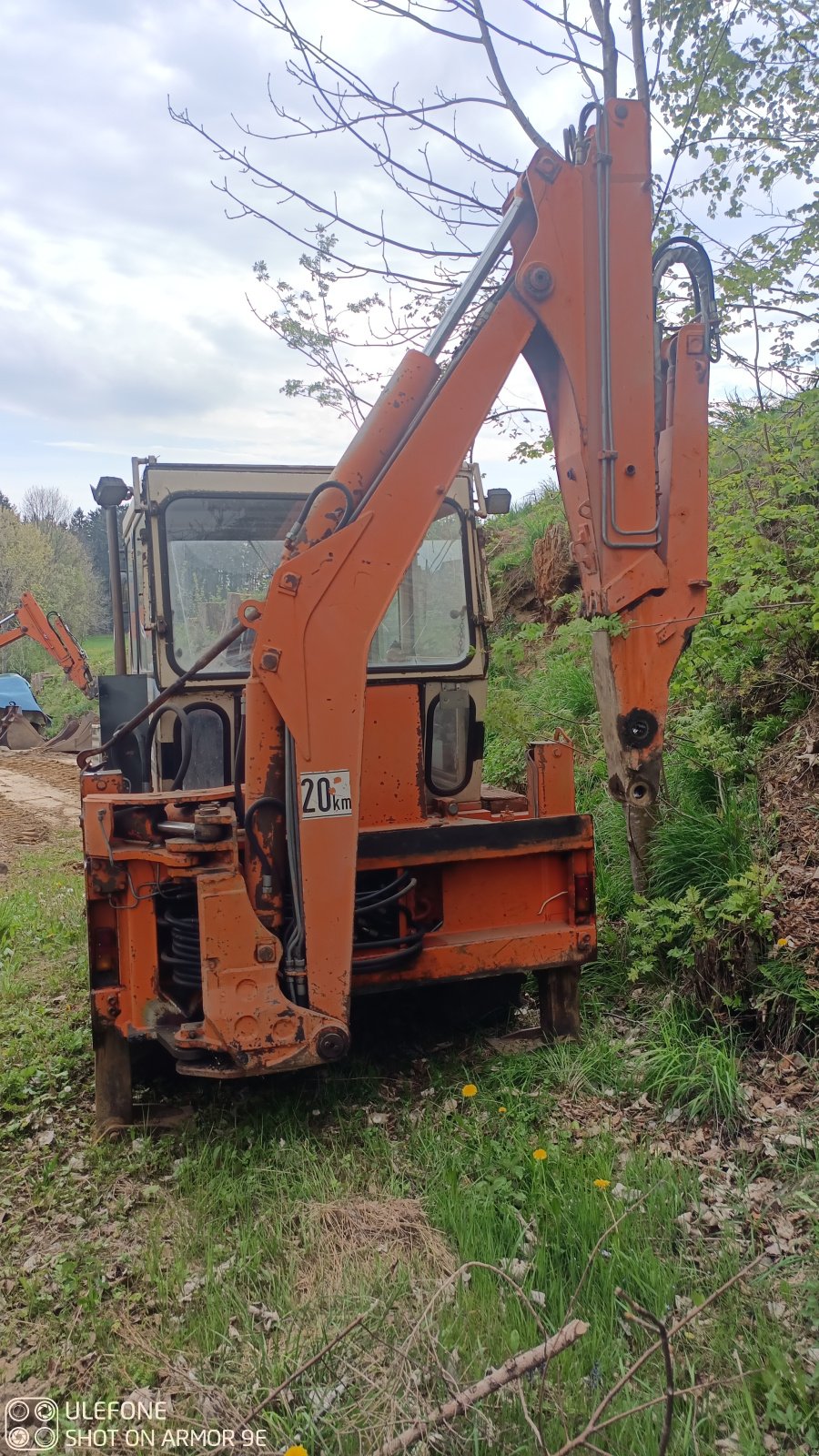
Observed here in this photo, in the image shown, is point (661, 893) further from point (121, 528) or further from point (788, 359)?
point (788, 359)

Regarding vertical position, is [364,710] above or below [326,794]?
above

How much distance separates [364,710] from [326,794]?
49cm

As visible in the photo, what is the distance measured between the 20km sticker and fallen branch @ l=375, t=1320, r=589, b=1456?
70.8 inches

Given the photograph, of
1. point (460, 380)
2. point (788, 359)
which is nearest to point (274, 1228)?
point (460, 380)

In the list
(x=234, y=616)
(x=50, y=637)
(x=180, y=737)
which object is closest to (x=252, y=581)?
(x=234, y=616)

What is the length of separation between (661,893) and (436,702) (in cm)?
142

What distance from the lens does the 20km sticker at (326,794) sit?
344 centimetres

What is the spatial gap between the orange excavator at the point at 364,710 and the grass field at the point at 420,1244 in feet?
1.34

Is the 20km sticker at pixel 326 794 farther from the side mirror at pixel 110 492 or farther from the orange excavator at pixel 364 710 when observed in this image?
the side mirror at pixel 110 492

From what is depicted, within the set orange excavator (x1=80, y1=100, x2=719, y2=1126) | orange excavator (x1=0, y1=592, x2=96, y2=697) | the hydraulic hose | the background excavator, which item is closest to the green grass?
orange excavator (x1=80, y1=100, x2=719, y2=1126)

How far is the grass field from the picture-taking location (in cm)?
229

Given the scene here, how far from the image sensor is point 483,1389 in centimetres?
210

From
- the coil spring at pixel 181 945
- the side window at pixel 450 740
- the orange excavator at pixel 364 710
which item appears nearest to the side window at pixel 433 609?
the side window at pixel 450 740

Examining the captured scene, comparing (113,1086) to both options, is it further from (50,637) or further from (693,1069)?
(50,637)
